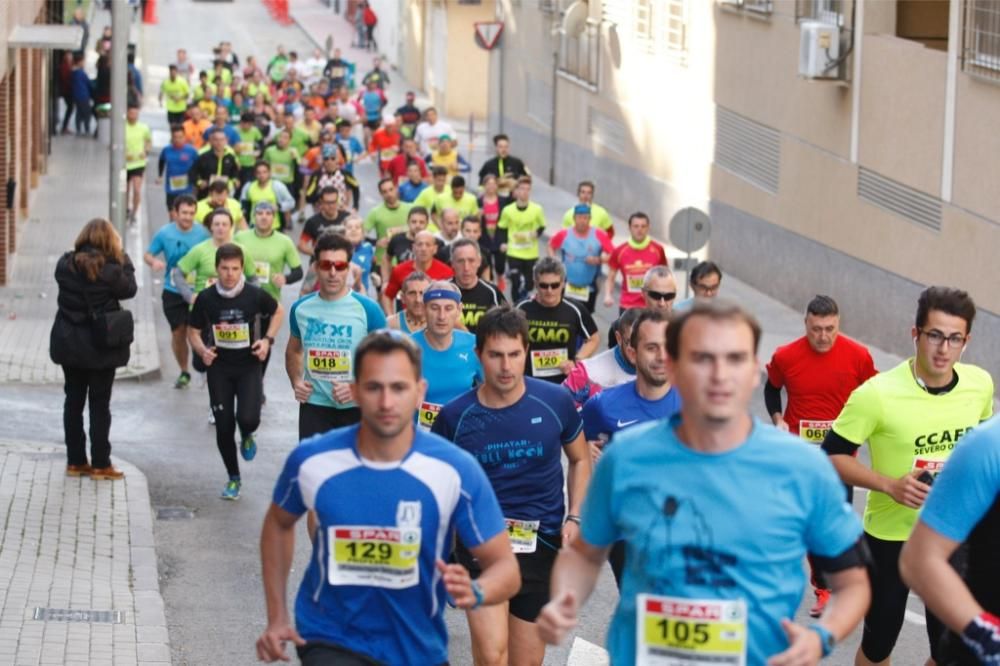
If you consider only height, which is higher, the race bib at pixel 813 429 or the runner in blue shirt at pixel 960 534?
the runner in blue shirt at pixel 960 534

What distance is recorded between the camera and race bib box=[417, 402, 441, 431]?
10.4m

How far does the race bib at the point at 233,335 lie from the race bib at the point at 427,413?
353 cm

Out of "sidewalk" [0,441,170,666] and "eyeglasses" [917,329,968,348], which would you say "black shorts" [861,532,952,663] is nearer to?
"eyeglasses" [917,329,968,348]

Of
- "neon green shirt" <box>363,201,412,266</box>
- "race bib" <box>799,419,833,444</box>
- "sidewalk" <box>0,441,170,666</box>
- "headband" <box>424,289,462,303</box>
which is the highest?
"headband" <box>424,289,462,303</box>

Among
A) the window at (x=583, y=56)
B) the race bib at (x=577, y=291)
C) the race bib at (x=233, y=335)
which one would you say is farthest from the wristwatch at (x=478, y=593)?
the window at (x=583, y=56)

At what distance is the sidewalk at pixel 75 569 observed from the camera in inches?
395

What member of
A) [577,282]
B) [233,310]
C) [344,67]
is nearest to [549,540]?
[233,310]

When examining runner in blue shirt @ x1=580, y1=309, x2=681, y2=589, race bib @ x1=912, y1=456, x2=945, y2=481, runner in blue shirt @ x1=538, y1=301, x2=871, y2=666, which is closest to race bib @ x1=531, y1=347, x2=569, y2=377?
runner in blue shirt @ x1=580, y1=309, x2=681, y2=589

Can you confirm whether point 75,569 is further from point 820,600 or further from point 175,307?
point 175,307

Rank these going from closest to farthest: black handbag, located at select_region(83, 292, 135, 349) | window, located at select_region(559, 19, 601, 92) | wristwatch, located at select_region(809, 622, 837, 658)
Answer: wristwatch, located at select_region(809, 622, 837, 658), black handbag, located at select_region(83, 292, 135, 349), window, located at select_region(559, 19, 601, 92)

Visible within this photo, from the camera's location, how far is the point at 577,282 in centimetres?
2050

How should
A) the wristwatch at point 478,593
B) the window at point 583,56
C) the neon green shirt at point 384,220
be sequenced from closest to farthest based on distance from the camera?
the wristwatch at point 478,593 < the neon green shirt at point 384,220 < the window at point 583,56

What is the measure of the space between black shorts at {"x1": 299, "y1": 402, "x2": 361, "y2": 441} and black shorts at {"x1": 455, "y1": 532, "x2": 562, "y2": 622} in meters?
3.29

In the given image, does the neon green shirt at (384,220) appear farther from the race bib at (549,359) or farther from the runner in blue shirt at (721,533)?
the runner in blue shirt at (721,533)
